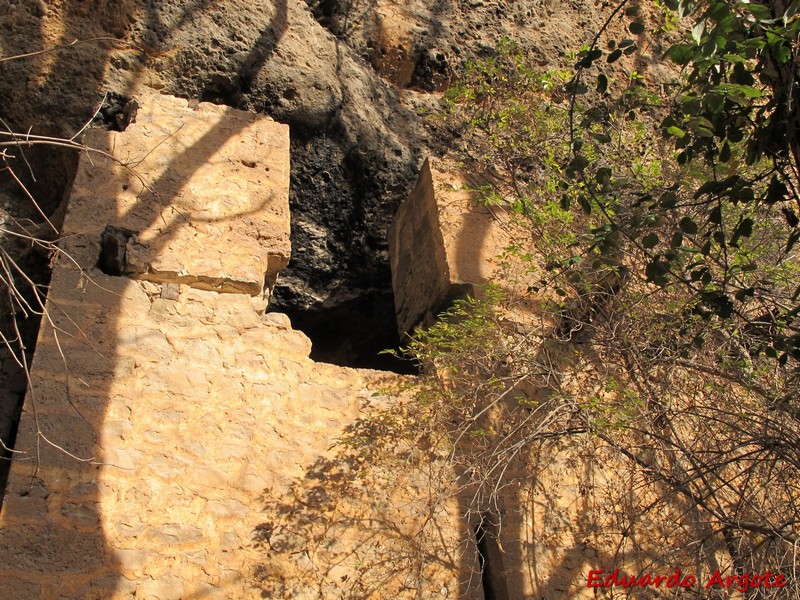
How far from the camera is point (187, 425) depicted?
3.36 meters

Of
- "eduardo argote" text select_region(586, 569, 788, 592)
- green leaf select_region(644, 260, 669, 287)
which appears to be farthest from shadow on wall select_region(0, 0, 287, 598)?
green leaf select_region(644, 260, 669, 287)

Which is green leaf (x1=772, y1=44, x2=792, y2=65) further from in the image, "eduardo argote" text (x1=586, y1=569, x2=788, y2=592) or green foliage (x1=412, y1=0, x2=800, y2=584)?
"eduardo argote" text (x1=586, y1=569, x2=788, y2=592)

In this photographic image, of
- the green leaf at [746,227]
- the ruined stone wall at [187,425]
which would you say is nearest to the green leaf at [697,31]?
the green leaf at [746,227]

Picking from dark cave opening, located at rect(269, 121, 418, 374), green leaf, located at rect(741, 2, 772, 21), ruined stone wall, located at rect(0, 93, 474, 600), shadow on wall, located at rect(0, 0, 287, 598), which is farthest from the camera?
dark cave opening, located at rect(269, 121, 418, 374)

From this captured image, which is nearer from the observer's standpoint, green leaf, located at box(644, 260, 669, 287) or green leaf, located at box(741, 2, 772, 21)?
green leaf, located at box(741, 2, 772, 21)

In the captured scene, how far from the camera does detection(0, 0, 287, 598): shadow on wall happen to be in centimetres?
287

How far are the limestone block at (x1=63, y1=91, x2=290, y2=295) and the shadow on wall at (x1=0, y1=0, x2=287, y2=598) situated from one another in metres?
0.03

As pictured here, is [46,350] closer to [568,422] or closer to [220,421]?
[220,421]

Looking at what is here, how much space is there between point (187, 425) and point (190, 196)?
1.17 meters

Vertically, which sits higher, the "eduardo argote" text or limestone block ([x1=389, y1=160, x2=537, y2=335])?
limestone block ([x1=389, y1=160, x2=537, y2=335])

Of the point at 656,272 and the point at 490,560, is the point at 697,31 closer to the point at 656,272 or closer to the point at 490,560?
the point at 656,272

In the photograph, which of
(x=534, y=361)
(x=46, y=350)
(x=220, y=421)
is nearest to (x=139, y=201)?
(x=46, y=350)

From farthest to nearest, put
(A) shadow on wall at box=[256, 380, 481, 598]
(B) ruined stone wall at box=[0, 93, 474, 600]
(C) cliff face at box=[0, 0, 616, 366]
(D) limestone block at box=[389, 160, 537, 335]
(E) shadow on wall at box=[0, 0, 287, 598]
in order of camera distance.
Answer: (C) cliff face at box=[0, 0, 616, 366], (D) limestone block at box=[389, 160, 537, 335], (A) shadow on wall at box=[256, 380, 481, 598], (B) ruined stone wall at box=[0, 93, 474, 600], (E) shadow on wall at box=[0, 0, 287, 598]

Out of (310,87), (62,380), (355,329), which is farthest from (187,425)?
(310,87)
